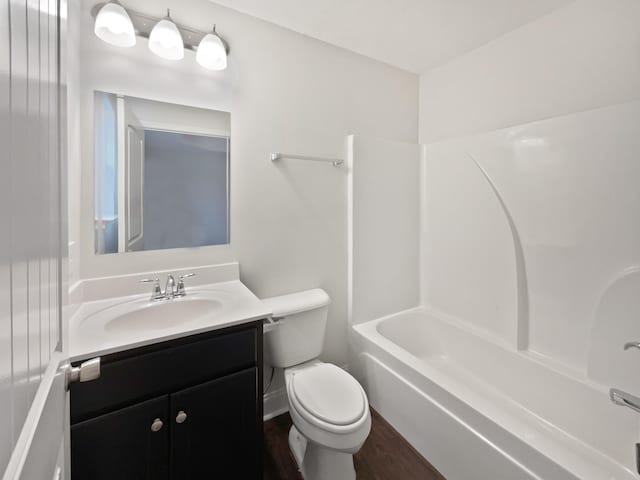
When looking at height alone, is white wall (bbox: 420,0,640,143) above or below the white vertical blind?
above

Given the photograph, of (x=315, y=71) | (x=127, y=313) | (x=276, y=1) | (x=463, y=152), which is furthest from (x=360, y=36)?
(x=127, y=313)

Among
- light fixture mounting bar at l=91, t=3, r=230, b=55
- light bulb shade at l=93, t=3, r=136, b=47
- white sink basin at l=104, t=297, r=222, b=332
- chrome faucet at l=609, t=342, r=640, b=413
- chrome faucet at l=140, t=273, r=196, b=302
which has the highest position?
light fixture mounting bar at l=91, t=3, r=230, b=55

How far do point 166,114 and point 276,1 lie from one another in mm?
870

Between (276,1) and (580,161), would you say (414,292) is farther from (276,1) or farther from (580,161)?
(276,1)

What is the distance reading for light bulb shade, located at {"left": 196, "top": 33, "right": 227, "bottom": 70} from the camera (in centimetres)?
147

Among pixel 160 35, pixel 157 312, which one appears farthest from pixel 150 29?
pixel 157 312

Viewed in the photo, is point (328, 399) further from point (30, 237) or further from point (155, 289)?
point (30, 237)

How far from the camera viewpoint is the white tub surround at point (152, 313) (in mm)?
1004

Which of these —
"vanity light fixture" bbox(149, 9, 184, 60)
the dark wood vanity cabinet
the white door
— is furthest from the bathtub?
"vanity light fixture" bbox(149, 9, 184, 60)

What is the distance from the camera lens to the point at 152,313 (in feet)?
4.42

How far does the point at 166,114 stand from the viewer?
148 centimetres

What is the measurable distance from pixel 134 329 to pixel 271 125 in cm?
132

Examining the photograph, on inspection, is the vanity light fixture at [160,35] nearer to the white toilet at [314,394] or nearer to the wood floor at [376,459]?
the white toilet at [314,394]

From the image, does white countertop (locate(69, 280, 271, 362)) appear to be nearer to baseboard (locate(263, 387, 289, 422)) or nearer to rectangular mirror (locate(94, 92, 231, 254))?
rectangular mirror (locate(94, 92, 231, 254))
